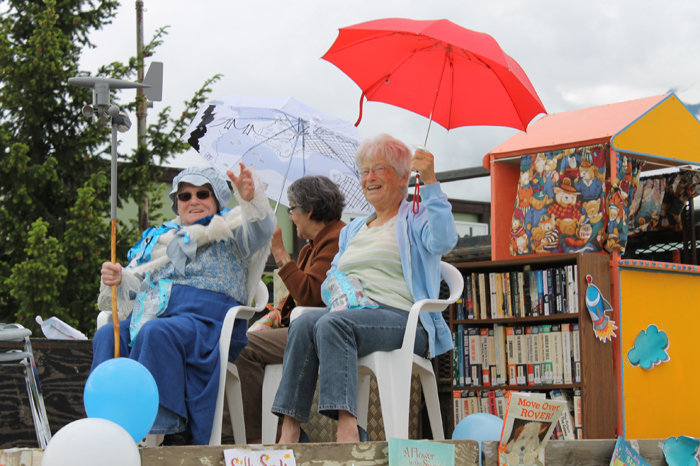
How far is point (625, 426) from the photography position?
3213 millimetres

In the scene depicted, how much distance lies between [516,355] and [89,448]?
2305 mm

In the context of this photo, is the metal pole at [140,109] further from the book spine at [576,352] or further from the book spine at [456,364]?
the book spine at [576,352]

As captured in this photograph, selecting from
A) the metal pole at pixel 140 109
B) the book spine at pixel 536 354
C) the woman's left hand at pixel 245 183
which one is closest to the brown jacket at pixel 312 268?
the woman's left hand at pixel 245 183

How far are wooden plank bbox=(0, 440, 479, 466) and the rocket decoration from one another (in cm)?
134

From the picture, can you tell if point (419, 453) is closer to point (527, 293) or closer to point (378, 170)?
point (378, 170)

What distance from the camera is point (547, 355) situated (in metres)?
3.41

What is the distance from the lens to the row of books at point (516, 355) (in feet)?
11.0

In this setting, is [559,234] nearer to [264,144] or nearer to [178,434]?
[264,144]

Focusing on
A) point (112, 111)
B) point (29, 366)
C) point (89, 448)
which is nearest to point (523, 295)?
point (112, 111)

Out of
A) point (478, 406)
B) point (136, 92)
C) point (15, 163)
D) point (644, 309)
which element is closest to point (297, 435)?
point (478, 406)

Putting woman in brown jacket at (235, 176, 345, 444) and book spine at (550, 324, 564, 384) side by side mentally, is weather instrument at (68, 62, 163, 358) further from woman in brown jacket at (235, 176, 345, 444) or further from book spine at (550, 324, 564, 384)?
book spine at (550, 324, 564, 384)

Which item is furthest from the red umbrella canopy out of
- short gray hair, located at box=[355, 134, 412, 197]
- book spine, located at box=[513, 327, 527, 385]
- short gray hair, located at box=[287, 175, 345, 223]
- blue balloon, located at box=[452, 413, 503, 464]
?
blue balloon, located at box=[452, 413, 503, 464]

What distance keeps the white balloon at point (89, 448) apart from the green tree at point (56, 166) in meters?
5.16

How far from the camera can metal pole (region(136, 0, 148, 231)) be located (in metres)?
7.61
